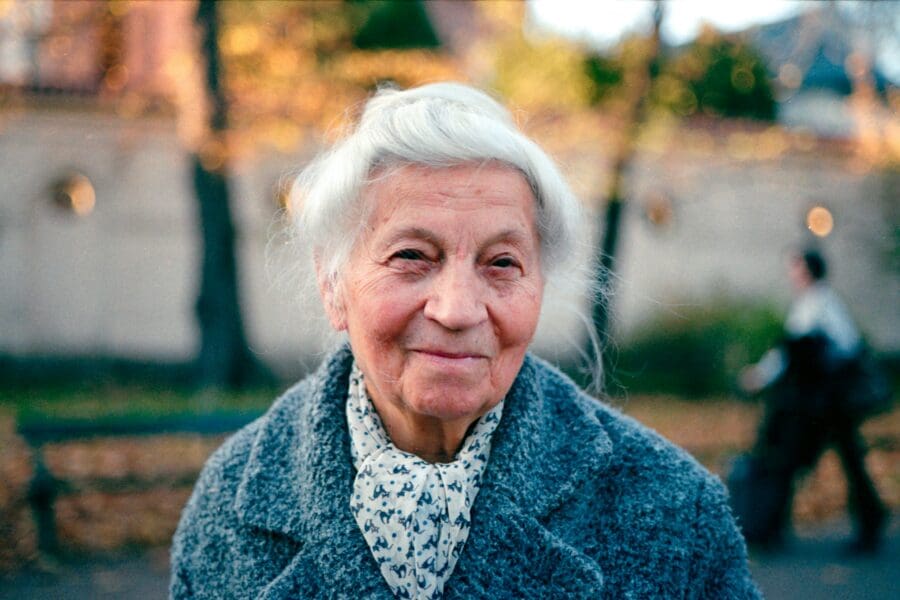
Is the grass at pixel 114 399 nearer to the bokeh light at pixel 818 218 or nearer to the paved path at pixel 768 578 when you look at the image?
the paved path at pixel 768 578

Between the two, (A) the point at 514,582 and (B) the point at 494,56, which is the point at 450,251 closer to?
(A) the point at 514,582

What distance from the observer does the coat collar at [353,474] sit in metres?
1.75

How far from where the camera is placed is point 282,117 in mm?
8867

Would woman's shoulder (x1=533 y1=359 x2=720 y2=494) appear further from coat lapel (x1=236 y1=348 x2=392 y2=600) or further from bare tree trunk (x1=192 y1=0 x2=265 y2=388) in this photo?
bare tree trunk (x1=192 y1=0 x2=265 y2=388)

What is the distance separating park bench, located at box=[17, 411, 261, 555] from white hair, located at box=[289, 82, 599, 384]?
4.32 m

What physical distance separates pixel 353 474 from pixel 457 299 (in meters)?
0.49

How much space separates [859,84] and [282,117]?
5.82 meters

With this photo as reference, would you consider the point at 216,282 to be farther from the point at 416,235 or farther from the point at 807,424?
the point at 416,235

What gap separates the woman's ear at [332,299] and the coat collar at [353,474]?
0.64 ft

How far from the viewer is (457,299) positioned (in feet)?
5.45

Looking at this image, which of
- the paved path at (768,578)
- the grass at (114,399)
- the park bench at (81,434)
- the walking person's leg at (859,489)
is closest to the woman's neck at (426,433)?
the paved path at (768,578)

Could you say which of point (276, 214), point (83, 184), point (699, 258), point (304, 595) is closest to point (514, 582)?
point (304, 595)

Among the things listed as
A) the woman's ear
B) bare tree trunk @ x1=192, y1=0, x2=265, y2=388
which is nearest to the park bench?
bare tree trunk @ x1=192, y1=0, x2=265, y2=388

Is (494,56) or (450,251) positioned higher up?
(494,56)
